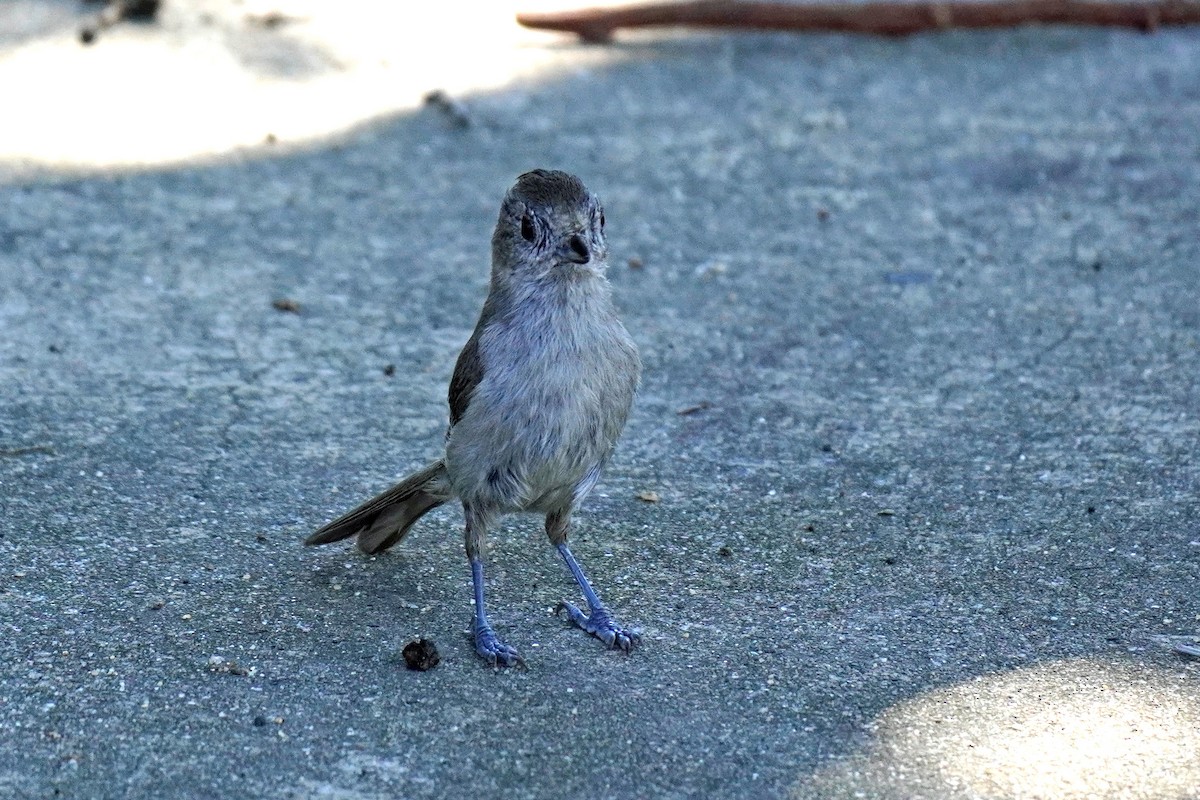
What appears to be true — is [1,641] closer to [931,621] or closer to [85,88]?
[931,621]

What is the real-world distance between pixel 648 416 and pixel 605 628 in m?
1.53

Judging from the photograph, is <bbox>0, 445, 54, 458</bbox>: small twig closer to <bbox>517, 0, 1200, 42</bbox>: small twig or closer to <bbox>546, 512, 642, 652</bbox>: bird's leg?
<bbox>546, 512, 642, 652</bbox>: bird's leg

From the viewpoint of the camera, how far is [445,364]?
6.11m

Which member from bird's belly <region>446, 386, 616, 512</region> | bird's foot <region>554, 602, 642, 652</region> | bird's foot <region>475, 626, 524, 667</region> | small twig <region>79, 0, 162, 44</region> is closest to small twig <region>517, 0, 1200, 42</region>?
small twig <region>79, 0, 162, 44</region>

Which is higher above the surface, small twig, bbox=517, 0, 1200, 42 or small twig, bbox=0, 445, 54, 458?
small twig, bbox=517, 0, 1200, 42

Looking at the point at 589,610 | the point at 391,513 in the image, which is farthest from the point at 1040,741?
the point at 391,513

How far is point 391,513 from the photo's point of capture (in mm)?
4754

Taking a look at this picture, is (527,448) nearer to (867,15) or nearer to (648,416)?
(648,416)

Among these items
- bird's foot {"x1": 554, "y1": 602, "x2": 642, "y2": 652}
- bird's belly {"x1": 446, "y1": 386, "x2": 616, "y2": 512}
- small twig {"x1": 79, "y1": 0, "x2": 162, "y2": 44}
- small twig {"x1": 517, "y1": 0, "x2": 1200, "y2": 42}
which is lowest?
bird's foot {"x1": 554, "y1": 602, "x2": 642, "y2": 652}

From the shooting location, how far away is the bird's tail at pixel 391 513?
4.63m

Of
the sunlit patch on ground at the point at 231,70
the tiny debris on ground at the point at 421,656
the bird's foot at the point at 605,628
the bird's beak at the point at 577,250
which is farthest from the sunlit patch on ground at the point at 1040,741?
the sunlit patch on ground at the point at 231,70

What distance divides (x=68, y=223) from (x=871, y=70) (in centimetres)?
457

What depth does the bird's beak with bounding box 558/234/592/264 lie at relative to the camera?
14.2ft

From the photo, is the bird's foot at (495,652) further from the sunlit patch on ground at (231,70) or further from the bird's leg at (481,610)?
the sunlit patch on ground at (231,70)
